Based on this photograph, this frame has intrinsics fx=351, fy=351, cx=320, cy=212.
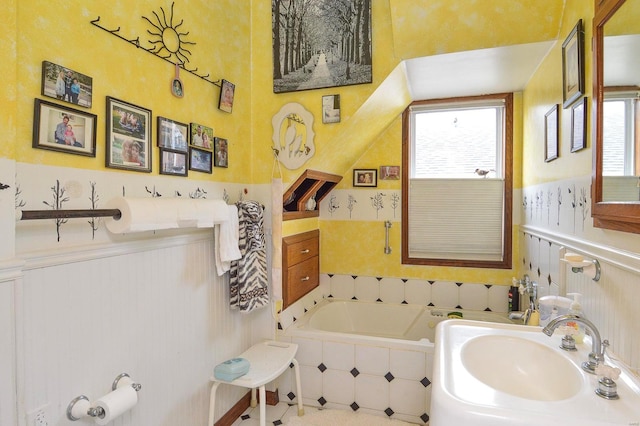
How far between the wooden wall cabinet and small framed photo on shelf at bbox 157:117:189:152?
103cm

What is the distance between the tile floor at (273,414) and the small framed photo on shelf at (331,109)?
193cm

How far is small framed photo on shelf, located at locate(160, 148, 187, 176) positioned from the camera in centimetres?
172

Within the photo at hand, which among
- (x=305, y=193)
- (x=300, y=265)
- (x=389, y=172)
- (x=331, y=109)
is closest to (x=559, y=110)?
(x=331, y=109)

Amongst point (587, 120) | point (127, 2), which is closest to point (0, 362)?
point (127, 2)

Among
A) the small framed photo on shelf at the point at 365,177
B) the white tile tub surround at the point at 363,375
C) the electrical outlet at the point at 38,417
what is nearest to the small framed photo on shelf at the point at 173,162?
the electrical outlet at the point at 38,417

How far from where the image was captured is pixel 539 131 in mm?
2287

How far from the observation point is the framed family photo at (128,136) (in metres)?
1.44

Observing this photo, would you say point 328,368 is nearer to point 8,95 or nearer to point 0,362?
point 0,362

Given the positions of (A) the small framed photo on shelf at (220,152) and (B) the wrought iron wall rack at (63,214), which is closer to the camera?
(B) the wrought iron wall rack at (63,214)

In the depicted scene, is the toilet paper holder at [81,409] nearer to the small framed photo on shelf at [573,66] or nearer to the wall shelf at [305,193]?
the wall shelf at [305,193]

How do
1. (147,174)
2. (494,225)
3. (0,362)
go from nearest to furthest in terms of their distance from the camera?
(0,362) < (147,174) < (494,225)

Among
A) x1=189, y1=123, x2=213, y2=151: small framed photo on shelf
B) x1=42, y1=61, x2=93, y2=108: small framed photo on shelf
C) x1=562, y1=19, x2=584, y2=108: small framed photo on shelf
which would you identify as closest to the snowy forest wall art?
x1=189, y1=123, x2=213, y2=151: small framed photo on shelf

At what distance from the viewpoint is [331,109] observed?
2215mm

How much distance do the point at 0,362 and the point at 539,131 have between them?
2845mm
